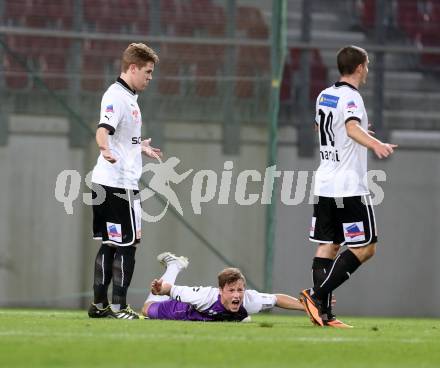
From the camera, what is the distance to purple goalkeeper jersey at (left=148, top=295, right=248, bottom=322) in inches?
296

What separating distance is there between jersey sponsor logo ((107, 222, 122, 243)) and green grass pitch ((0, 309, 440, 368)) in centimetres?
66

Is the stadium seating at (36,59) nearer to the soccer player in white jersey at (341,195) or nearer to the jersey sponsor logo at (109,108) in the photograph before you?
the jersey sponsor logo at (109,108)

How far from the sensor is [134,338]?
573 centimetres

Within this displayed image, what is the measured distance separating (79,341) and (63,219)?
548cm

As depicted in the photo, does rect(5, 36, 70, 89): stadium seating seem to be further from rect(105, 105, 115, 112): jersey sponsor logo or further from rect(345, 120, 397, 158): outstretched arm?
rect(345, 120, 397, 158): outstretched arm

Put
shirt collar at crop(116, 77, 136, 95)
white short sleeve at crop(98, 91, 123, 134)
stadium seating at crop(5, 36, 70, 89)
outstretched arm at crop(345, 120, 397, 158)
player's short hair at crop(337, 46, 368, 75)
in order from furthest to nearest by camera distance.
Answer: stadium seating at crop(5, 36, 70, 89) → shirt collar at crop(116, 77, 136, 95) → white short sleeve at crop(98, 91, 123, 134) → player's short hair at crop(337, 46, 368, 75) → outstretched arm at crop(345, 120, 397, 158)

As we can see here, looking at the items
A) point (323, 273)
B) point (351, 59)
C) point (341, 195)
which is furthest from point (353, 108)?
point (323, 273)

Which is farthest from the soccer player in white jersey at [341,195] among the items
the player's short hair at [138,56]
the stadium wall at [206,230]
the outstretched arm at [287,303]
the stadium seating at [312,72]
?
the stadium seating at [312,72]

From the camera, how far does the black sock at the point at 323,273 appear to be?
7.21 meters

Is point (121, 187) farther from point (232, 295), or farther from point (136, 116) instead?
point (232, 295)

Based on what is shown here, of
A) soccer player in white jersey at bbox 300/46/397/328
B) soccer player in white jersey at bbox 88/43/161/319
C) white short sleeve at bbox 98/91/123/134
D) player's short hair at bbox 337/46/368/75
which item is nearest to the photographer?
soccer player in white jersey at bbox 300/46/397/328

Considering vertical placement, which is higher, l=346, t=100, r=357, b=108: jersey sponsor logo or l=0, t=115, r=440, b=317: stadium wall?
l=346, t=100, r=357, b=108: jersey sponsor logo

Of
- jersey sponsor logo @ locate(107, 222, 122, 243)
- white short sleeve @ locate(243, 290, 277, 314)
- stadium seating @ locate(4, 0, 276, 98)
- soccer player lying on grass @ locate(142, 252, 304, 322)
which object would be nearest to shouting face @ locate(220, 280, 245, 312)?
soccer player lying on grass @ locate(142, 252, 304, 322)

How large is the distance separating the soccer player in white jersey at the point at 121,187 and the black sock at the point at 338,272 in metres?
1.24
